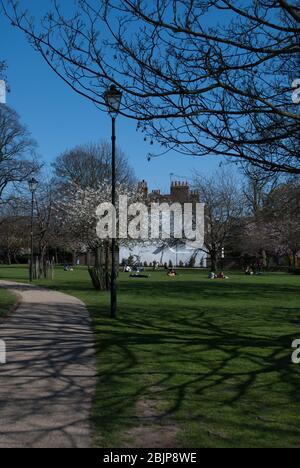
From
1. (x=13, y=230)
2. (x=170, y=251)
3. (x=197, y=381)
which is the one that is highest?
(x=13, y=230)

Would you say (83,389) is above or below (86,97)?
below

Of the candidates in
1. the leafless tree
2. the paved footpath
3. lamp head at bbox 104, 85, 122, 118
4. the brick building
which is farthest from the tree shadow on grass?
the brick building

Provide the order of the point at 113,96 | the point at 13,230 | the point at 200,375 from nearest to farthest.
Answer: the point at 200,375 < the point at 113,96 < the point at 13,230

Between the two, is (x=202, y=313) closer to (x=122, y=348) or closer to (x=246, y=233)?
(x=122, y=348)

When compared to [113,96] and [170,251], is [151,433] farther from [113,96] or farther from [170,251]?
[170,251]

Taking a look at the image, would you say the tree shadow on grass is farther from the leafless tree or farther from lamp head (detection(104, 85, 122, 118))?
the leafless tree

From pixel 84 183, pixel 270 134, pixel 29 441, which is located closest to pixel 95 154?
pixel 84 183

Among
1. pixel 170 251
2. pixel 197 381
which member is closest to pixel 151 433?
pixel 197 381

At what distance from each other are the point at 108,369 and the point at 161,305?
1025 centimetres

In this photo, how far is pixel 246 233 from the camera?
2269 inches

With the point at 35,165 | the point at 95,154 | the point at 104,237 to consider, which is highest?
the point at 95,154

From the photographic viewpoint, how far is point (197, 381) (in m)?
6.90

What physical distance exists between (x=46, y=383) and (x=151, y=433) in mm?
2289
